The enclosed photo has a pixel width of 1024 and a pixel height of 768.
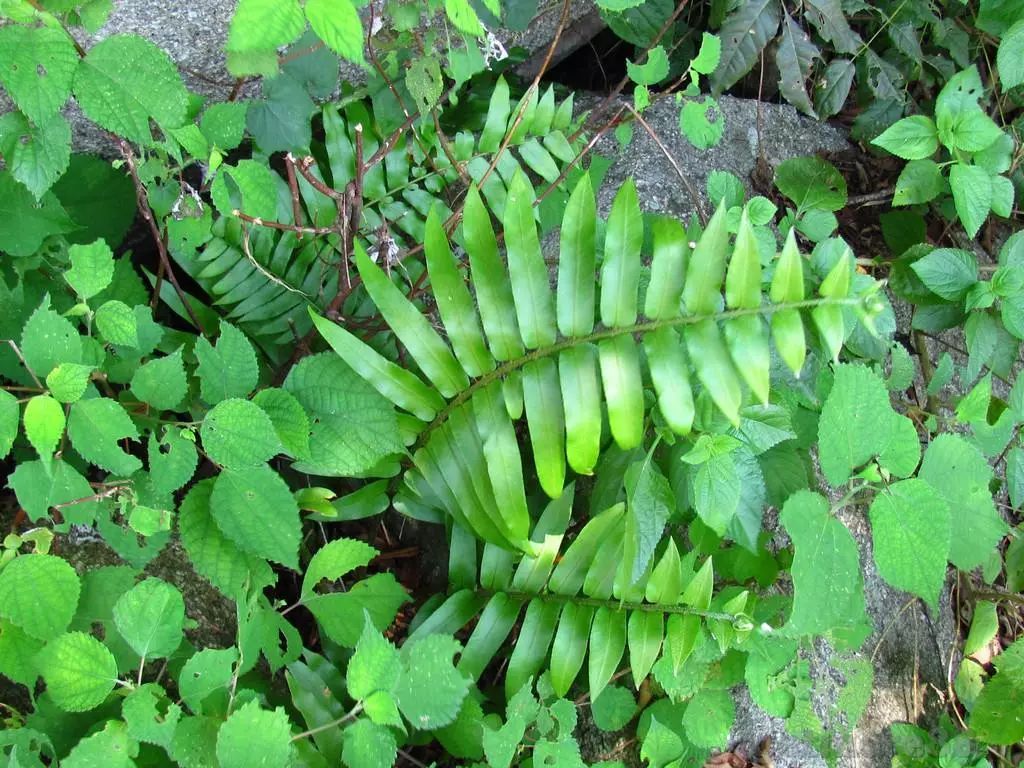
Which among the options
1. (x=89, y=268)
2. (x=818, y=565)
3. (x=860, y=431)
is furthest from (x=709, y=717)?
(x=89, y=268)

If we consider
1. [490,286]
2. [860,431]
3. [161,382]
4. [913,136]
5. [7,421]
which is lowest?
[860,431]

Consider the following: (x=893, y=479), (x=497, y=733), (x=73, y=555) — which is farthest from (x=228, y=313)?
(x=893, y=479)

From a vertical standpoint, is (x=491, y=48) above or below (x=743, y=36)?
above

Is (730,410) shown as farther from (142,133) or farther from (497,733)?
(142,133)

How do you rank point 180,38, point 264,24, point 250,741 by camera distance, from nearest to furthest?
point 264,24
point 250,741
point 180,38

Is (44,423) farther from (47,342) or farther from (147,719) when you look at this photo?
(147,719)

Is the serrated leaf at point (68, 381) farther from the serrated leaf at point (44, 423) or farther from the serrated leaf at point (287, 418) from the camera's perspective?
the serrated leaf at point (287, 418)
